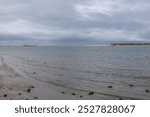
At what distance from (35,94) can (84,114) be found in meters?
7.07

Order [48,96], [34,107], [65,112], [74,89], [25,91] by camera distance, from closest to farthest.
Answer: [65,112]
[34,107]
[48,96]
[25,91]
[74,89]

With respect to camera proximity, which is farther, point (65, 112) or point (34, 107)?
point (34, 107)

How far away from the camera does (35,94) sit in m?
14.7

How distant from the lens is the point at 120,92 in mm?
16469

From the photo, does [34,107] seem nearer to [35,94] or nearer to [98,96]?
[35,94]

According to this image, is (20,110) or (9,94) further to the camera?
(9,94)

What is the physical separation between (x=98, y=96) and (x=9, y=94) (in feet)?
24.7

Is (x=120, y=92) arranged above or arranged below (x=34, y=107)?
below

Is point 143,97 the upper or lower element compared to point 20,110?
lower

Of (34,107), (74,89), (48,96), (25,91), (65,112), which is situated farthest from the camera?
(74,89)

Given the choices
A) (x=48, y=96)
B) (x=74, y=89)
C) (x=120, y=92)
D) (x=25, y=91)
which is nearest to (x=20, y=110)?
(x=48, y=96)

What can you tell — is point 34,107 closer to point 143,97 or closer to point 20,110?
point 20,110

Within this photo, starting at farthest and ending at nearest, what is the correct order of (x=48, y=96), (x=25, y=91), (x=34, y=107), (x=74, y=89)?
1. (x=74, y=89)
2. (x=25, y=91)
3. (x=48, y=96)
4. (x=34, y=107)

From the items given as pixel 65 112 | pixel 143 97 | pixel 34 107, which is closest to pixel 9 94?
pixel 34 107
